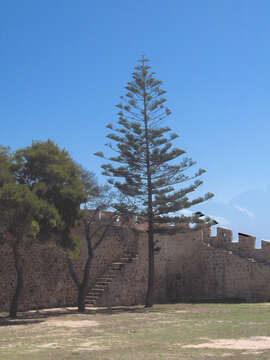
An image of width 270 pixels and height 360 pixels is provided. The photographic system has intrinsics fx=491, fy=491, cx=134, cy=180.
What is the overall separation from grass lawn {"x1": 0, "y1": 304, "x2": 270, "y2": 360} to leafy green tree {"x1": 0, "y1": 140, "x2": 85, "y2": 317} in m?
2.06

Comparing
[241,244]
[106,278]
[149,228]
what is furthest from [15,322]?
[241,244]

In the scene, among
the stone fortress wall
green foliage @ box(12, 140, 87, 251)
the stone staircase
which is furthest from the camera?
the stone staircase

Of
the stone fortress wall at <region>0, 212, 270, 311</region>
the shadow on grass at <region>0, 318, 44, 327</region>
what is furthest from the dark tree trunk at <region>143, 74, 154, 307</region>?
the shadow on grass at <region>0, 318, 44, 327</region>

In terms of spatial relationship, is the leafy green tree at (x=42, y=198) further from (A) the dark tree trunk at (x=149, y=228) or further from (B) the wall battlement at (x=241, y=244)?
(B) the wall battlement at (x=241, y=244)

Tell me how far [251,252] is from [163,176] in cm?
565

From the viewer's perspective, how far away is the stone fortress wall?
50.2 feet

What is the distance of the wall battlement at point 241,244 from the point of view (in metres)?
19.2

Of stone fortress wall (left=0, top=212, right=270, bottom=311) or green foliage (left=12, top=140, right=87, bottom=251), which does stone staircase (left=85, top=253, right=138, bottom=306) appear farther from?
green foliage (left=12, top=140, right=87, bottom=251)

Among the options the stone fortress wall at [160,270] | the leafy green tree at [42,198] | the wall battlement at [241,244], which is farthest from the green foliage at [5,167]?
the wall battlement at [241,244]

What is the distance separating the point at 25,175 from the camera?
12875 mm

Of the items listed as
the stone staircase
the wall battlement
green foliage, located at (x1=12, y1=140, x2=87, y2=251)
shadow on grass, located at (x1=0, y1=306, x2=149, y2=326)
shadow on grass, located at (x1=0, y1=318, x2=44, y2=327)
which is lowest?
shadow on grass, located at (x1=0, y1=318, x2=44, y2=327)

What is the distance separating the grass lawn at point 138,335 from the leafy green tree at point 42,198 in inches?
81.1

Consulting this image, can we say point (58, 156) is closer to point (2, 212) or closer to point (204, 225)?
point (2, 212)

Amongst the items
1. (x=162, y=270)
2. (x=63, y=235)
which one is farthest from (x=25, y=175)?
(x=162, y=270)
